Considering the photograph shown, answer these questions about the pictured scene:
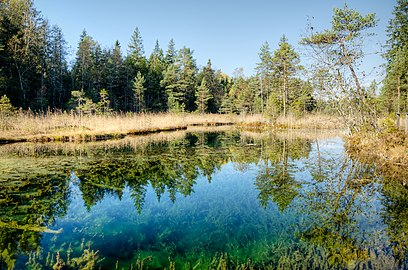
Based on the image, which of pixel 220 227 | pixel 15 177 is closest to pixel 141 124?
pixel 15 177

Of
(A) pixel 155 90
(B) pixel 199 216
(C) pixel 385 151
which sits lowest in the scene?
(B) pixel 199 216

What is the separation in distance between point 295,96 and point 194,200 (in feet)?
117

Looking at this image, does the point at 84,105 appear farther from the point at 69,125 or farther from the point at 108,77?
the point at 108,77

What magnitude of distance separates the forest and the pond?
241 inches

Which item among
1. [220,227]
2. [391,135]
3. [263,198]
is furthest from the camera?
[391,135]

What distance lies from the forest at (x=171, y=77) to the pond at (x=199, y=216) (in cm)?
611

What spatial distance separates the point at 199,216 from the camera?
5156 millimetres

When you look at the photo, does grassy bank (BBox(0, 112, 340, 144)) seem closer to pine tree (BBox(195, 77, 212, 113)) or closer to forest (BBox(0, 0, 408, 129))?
forest (BBox(0, 0, 408, 129))

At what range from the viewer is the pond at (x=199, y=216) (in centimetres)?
349

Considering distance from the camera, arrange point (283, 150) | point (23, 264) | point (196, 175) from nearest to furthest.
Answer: point (23, 264)
point (196, 175)
point (283, 150)

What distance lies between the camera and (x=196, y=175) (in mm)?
8367

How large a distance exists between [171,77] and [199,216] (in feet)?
135

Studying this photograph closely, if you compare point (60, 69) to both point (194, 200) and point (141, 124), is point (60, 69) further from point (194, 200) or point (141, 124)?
point (194, 200)

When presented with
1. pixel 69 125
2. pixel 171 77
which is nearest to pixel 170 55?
pixel 171 77
